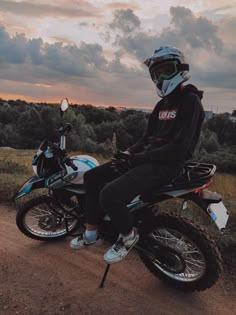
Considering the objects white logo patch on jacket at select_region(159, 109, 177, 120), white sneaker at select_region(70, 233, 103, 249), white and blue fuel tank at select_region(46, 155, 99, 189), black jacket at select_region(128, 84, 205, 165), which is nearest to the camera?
black jacket at select_region(128, 84, 205, 165)

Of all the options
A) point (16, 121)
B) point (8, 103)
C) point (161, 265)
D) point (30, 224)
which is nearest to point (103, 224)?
point (161, 265)

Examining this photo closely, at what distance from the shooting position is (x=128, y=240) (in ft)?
11.7

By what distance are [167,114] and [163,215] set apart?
1015mm

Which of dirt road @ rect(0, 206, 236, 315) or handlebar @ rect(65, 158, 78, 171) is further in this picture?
handlebar @ rect(65, 158, 78, 171)

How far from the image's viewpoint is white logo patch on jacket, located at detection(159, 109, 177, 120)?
3.53 meters

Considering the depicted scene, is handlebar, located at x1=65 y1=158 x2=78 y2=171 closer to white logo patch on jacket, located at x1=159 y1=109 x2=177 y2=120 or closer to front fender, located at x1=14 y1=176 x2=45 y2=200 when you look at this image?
front fender, located at x1=14 y1=176 x2=45 y2=200

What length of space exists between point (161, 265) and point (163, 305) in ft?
1.45

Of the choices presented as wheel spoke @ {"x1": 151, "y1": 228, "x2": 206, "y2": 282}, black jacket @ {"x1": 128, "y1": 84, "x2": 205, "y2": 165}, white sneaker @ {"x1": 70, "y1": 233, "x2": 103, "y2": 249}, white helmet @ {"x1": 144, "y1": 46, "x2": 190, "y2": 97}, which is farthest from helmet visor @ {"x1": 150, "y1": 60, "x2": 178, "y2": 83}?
white sneaker @ {"x1": 70, "y1": 233, "x2": 103, "y2": 249}

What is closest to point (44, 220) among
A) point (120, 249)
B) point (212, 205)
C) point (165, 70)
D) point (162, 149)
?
point (120, 249)

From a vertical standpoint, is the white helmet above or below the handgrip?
above

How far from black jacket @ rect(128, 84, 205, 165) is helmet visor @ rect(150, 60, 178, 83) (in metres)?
0.18

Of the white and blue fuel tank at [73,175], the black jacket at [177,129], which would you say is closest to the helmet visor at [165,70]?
the black jacket at [177,129]

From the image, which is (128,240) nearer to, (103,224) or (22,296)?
(103,224)

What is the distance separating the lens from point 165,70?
137 inches
